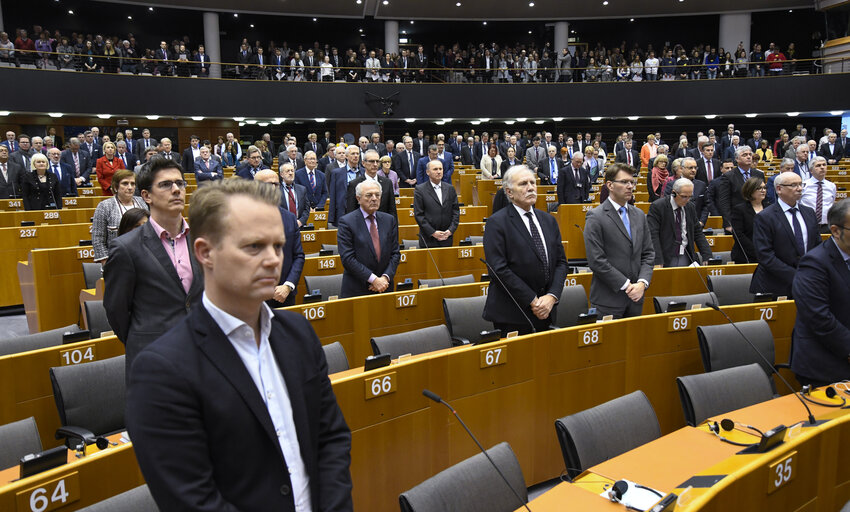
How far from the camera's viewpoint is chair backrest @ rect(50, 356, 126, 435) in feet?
9.32

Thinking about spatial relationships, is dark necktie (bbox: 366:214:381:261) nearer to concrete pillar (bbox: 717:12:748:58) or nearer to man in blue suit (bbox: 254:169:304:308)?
man in blue suit (bbox: 254:169:304:308)

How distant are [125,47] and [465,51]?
11.0 m

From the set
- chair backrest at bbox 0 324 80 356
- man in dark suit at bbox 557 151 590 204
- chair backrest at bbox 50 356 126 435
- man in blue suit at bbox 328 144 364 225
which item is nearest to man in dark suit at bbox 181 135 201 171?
man in blue suit at bbox 328 144 364 225

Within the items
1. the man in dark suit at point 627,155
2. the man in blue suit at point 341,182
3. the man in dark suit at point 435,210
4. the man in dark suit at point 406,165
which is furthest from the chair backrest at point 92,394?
the man in dark suit at point 627,155

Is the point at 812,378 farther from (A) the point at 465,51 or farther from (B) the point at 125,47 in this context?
(A) the point at 465,51

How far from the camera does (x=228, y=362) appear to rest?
48.4 inches

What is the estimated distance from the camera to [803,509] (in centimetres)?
229

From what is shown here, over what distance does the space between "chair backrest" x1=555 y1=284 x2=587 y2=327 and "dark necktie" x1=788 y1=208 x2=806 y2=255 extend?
61.4 inches

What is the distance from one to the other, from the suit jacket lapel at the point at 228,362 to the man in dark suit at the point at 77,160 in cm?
1043

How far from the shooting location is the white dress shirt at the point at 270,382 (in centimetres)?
126

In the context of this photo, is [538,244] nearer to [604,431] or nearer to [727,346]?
[727,346]

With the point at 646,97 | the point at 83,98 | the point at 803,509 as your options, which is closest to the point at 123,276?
the point at 803,509

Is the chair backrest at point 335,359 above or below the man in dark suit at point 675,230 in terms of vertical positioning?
below

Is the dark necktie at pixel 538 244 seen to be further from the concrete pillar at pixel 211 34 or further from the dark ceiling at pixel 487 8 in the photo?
the concrete pillar at pixel 211 34
